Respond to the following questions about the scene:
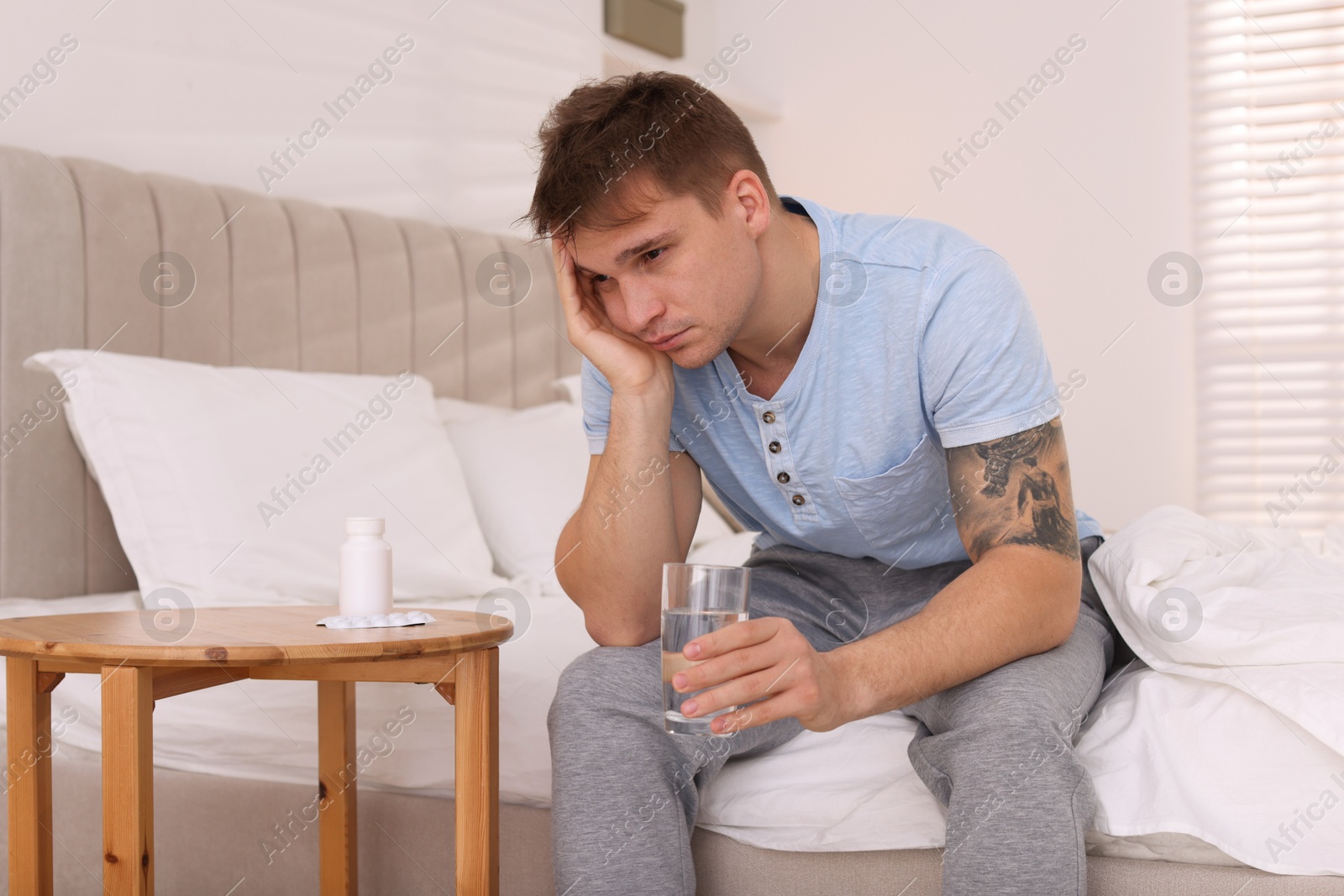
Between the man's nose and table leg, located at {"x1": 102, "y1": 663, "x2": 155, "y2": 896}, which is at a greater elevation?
the man's nose

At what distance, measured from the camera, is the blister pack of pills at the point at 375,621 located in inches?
44.1

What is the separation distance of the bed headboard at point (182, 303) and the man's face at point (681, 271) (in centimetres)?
106

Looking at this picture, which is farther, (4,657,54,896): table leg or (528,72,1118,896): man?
(4,657,54,896): table leg

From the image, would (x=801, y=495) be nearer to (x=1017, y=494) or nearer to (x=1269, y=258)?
(x=1017, y=494)

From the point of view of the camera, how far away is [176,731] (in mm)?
1430

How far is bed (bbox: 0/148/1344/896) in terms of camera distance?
105 cm

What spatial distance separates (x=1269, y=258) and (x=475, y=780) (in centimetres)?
309

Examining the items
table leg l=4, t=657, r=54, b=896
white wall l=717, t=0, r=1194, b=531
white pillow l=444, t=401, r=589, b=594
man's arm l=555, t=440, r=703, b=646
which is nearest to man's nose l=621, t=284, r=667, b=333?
man's arm l=555, t=440, r=703, b=646

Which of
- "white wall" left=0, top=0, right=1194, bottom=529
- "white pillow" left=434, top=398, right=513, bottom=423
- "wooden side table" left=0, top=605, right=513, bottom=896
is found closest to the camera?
"wooden side table" left=0, top=605, right=513, bottom=896

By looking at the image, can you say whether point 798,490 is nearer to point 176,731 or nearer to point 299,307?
point 176,731

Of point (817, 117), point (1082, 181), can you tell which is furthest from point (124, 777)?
point (817, 117)

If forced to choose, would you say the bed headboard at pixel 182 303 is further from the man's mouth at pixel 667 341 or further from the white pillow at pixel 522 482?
the man's mouth at pixel 667 341

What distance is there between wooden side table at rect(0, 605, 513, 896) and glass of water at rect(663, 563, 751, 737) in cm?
24

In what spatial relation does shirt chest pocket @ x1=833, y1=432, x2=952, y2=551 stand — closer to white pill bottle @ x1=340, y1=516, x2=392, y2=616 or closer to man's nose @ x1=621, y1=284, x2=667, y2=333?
man's nose @ x1=621, y1=284, x2=667, y2=333
